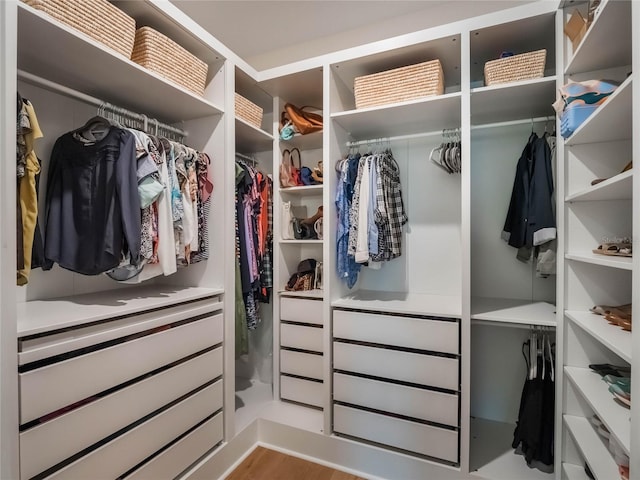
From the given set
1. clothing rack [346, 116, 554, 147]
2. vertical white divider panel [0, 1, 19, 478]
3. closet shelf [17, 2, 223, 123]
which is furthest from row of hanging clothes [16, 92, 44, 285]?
clothing rack [346, 116, 554, 147]

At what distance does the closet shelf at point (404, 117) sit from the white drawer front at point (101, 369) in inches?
55.5

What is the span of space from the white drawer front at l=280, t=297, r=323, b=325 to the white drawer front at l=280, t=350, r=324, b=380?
0.22 meters

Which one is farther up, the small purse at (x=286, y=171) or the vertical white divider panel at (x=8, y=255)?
the small purse at (x=286, y=171)

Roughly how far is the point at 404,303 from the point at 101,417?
147cm

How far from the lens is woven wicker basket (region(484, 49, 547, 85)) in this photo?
5.02 ft

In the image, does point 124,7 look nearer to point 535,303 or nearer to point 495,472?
point 535,303

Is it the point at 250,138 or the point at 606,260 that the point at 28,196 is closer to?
the point at 250,138

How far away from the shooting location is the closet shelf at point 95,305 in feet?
3.45

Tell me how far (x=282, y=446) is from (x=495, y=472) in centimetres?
114

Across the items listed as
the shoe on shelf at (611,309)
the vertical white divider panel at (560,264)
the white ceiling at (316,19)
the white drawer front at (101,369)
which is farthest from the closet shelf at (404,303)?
the white ceiling at (316,19)

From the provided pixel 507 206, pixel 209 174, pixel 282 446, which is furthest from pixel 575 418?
pixel 209 174

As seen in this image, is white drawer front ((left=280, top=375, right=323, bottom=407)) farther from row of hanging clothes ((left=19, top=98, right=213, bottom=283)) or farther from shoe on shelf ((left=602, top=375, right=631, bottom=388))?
shoe on shelf ((left=602, top=375, right=631, bottom=388))

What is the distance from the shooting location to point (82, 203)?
1.31 metres

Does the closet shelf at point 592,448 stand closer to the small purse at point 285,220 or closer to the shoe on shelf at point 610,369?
the shoe on shelf at point 610,369
